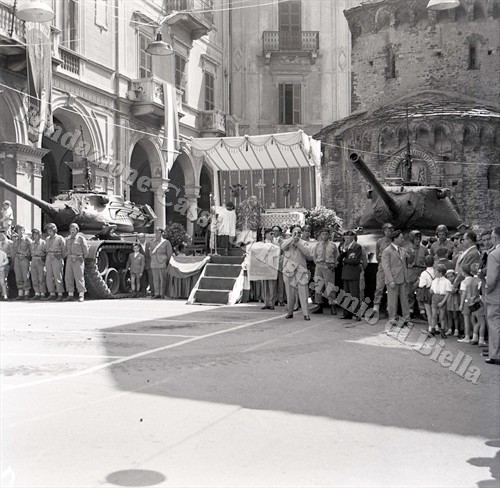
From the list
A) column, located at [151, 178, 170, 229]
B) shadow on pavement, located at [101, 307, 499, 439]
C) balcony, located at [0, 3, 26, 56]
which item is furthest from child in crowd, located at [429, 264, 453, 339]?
column, located at [151, 178, 170, 229]

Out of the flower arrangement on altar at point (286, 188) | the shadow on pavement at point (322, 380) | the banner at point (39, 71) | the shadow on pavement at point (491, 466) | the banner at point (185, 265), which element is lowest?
the shadow on pavement at point (491, 466)

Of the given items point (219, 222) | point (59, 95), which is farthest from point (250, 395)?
point (59, 95)

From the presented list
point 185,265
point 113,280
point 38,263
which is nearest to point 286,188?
point 185,265

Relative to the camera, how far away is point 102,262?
17.0 m

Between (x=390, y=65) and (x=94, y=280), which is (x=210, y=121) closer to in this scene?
(x=390, y=65)

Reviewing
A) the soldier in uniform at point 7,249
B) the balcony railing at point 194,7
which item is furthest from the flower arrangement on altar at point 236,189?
the balcony railing at point 194,7

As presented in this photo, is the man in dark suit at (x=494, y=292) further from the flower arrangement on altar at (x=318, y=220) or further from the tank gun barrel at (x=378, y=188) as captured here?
the flower arrangement on altar at (x=318, y=220)

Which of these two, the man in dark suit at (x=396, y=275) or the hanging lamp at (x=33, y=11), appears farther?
the hanging lamp at (x=33, y=11)

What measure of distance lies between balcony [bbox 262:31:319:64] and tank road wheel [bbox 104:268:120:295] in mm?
21015

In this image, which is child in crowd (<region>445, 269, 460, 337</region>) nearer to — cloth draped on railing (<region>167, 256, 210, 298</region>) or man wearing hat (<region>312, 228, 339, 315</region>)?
man wearing hat (<region>312, 228, 339, 315</region>)

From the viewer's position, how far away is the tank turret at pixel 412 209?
14211mm

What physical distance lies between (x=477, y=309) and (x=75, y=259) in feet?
30.7

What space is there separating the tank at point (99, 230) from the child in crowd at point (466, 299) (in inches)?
350

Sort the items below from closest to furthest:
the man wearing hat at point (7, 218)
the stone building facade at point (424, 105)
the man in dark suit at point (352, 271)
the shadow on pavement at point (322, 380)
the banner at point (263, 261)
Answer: the shadow on pavement at point (322, 380) → the man in dark suit at point (352, 271) → the banner at point (263, 261) → the man wearing hat at point (7, 218) → the stone building facade at point (424, 105)
